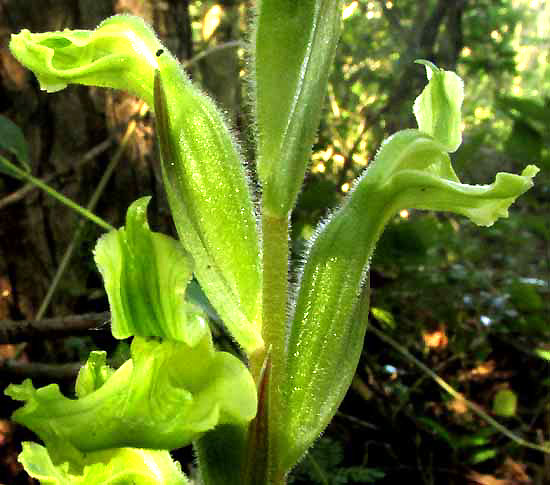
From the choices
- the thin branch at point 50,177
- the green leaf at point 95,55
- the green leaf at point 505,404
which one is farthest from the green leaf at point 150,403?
the green leaf at point 505,404

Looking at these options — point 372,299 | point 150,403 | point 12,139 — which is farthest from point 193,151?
point 372,299

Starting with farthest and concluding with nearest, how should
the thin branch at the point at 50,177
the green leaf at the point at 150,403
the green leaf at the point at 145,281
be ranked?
the thin branch at the point at 50,177 → the green leaf at the point at 145,281 → the green leaf at the point at 150,403

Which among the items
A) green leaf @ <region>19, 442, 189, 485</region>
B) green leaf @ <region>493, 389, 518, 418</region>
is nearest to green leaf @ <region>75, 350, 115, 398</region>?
green leaf @ <region>19, 442, 189, 485</region>

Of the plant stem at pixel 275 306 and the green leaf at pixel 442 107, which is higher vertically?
the green leaf at pixel 442 107

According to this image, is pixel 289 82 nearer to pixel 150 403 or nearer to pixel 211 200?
pixel 211 200

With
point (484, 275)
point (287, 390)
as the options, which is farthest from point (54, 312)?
point (484, 275)

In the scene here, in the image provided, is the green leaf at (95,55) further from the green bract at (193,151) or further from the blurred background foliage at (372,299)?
the blurred background foliage at (372,299)

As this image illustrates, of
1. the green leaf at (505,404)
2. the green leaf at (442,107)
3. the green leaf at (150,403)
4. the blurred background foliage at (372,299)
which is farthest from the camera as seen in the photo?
the green leaf at (505,404)
